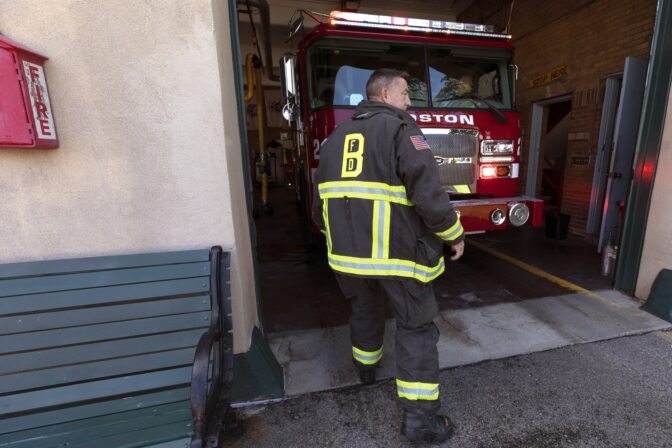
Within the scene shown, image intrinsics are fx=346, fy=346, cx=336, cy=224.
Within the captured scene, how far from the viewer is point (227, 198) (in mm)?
1806

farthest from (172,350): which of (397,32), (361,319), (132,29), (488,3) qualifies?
(488,3)

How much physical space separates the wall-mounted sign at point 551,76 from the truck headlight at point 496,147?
3038 mm

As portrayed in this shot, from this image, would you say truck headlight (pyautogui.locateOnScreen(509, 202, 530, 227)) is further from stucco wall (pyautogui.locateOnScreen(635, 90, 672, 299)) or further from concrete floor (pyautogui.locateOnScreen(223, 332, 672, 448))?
concrete floor (pyautogui.locateOnScreen(223, 332, 672, 448))

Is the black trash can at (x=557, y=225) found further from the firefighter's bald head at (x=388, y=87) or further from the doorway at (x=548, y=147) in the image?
the firefighter's bald head at (x=388, y=87)

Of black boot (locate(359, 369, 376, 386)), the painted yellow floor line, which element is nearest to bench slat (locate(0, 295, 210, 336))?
black boot (locate(359, 369, 376, 386))

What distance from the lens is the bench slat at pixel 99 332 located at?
152 cm

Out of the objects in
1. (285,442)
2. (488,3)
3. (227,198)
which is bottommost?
(285,442)

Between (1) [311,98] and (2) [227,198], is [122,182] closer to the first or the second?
(2) [227,198]

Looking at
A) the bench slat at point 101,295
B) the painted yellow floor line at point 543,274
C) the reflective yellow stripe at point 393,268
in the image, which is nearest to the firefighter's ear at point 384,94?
the reflective yellow stripe at point 393,268

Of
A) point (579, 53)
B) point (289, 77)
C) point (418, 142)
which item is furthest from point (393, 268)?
point (579, 53)

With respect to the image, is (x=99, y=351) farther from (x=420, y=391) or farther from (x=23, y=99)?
(x=420, y=391)

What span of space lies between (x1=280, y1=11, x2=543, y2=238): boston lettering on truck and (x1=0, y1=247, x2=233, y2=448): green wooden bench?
83.6 inches

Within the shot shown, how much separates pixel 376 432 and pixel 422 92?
304 centimetres

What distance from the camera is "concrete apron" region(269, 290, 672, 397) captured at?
7.78 ft
